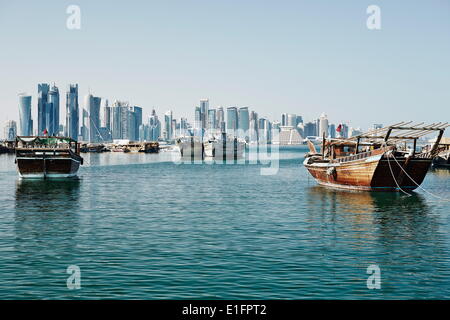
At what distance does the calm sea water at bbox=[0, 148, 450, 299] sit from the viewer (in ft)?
58.6

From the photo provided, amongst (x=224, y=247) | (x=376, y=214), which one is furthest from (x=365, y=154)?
(x=224, y=247)

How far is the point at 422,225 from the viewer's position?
32.7 metres

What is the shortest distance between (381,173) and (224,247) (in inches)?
1195

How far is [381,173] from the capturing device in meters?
50.2

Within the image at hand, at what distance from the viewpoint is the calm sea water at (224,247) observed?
17859mm

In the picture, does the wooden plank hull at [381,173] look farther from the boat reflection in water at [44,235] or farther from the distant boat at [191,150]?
the distant boat at [191,150]

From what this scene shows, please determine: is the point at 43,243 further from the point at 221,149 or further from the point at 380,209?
the point at 221,149

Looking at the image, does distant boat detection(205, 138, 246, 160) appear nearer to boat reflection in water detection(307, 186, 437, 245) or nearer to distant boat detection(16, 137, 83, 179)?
distant boat detection(16, 137, 83, 179)

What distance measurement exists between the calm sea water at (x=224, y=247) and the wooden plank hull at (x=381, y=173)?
137 inches

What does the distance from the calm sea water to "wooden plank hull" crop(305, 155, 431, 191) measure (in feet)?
11.4

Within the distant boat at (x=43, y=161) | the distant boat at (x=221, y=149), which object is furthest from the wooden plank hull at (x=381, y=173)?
the distant boat at (x=221, y=149)
